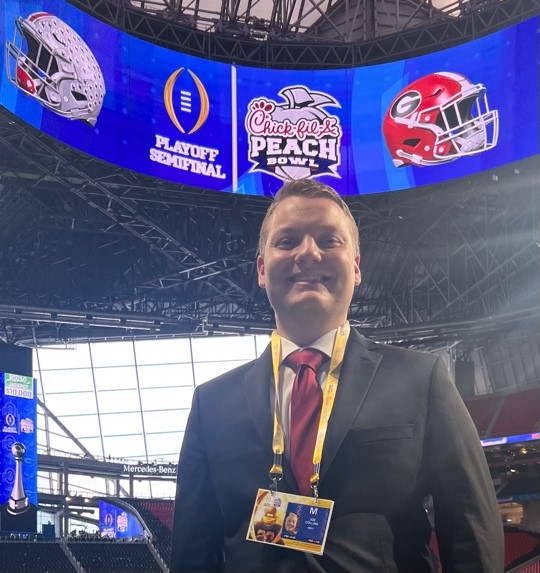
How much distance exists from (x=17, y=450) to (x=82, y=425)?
1212 cm

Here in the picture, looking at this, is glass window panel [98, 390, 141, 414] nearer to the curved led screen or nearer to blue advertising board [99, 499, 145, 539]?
blue advertising board [99, 499, 145, 539]

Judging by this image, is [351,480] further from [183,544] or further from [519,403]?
[519,403]

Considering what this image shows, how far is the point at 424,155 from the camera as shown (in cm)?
1956

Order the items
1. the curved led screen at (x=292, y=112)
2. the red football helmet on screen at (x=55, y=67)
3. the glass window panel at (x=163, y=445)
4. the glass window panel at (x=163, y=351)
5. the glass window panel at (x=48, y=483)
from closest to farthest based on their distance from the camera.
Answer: the red football helmet on screen at (x=55, y=67) < the curved led screen at (x=292, y=112) < the glass window panel at (x=163, y=351) < the glass window panel at (x=163, y=445) < the glass window panel at (x=48, y=483)

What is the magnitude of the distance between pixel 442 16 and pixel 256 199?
21.0 ft

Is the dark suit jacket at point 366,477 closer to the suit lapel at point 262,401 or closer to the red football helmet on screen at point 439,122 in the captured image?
the suit lapel at point 262,401

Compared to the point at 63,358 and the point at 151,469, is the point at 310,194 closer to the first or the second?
the point at 151,469

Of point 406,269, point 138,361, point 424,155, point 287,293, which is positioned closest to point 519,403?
point 406,269

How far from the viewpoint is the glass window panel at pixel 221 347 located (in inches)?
1328

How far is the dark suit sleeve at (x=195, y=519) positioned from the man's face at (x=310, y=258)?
62cm

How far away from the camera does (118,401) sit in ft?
113

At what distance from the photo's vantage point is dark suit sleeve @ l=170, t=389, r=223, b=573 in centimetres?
323

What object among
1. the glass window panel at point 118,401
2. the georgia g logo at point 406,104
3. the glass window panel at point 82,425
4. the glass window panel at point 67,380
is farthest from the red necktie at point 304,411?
the glass window panel at point 82,425

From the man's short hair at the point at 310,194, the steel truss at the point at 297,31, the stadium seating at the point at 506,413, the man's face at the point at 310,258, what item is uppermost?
the steel truss at the point at 297,31
